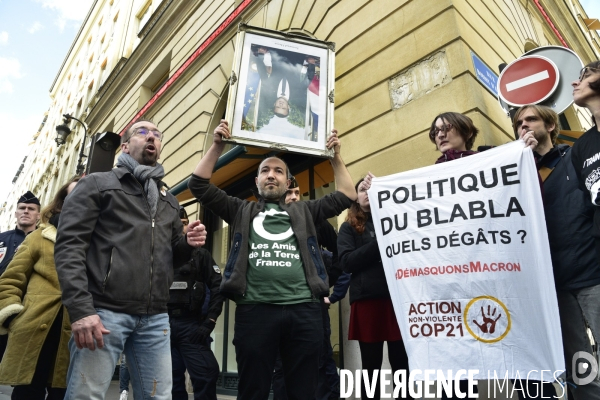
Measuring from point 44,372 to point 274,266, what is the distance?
187cm

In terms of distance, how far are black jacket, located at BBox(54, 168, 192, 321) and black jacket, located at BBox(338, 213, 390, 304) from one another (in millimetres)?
1342

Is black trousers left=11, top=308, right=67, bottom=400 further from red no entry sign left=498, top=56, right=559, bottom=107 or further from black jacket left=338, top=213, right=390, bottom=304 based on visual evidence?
red no entry sign left=498, top=56, right=559, bottom=107

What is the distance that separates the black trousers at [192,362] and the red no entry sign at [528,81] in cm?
379

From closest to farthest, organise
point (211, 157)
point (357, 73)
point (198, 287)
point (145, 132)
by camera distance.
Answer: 1. point (145, 132)
2. point (211, 157)
3. point (198, 287)
4. point (357, 73)

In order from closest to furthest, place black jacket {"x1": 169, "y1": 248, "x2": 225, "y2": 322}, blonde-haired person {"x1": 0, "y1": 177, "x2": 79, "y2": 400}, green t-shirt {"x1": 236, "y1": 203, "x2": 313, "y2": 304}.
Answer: green t-shirt {"x1": 236, "y1": 203, "x2": 313, "y2": 304} < blonde-haired person {"x1": 0, "y1": 177, "x2": 79, "y2": 400} < black jacket {"x1": 169, "y1": 248, "x2": 225, "y2": 322}

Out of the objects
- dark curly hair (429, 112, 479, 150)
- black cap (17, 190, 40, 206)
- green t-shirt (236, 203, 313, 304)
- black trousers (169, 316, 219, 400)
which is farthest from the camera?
black cap (17, 190, 40, 206)

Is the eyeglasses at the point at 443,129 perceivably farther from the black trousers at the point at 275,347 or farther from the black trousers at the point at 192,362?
the black trousers at the point at 192,362

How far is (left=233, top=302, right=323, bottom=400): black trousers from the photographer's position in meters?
2.31

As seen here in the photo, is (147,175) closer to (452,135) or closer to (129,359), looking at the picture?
(129,359)

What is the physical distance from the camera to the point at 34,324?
111 inches

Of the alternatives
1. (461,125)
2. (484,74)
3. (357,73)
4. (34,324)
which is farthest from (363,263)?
(357,73)

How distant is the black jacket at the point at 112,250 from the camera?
2.03 m

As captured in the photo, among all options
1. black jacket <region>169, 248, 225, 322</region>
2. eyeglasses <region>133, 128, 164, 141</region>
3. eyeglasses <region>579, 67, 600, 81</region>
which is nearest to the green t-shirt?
eyeglasses <region>133, 128, 164, 141</region>

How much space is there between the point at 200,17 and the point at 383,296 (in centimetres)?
1028
